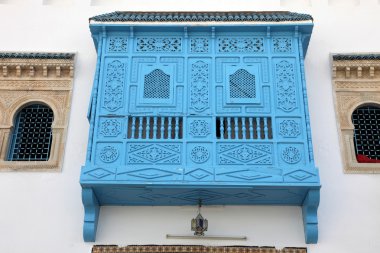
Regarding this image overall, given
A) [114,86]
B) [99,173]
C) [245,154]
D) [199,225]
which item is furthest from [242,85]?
[99,173]

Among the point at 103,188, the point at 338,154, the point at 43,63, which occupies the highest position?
the point at 43,63

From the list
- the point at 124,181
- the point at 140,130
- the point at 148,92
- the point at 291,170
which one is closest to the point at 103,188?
the point at 124,181

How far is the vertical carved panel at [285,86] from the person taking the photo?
25.0ft

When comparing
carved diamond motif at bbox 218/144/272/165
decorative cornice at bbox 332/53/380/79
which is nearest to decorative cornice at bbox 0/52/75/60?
carved diamond motif at bbox 218/144/272/165

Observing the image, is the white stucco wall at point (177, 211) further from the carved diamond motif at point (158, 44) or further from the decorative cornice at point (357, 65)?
the carved diamond motif at point (158, 44)

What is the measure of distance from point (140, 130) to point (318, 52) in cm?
297

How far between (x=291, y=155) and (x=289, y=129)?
0.35 meters

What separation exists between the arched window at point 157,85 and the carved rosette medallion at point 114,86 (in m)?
0.32

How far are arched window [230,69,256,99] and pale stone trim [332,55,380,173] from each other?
1.31m

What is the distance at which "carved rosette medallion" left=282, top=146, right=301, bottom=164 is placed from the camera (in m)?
7.26

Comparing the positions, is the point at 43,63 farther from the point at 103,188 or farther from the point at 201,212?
the point at 201,212

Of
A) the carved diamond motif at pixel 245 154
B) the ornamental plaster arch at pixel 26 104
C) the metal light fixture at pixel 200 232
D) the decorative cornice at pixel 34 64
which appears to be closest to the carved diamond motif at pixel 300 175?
the carved diamond motif at pixel 245 154

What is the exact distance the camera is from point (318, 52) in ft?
28.8

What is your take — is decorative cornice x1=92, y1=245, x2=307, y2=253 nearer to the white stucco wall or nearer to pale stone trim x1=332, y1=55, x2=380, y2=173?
the white stucco wall
